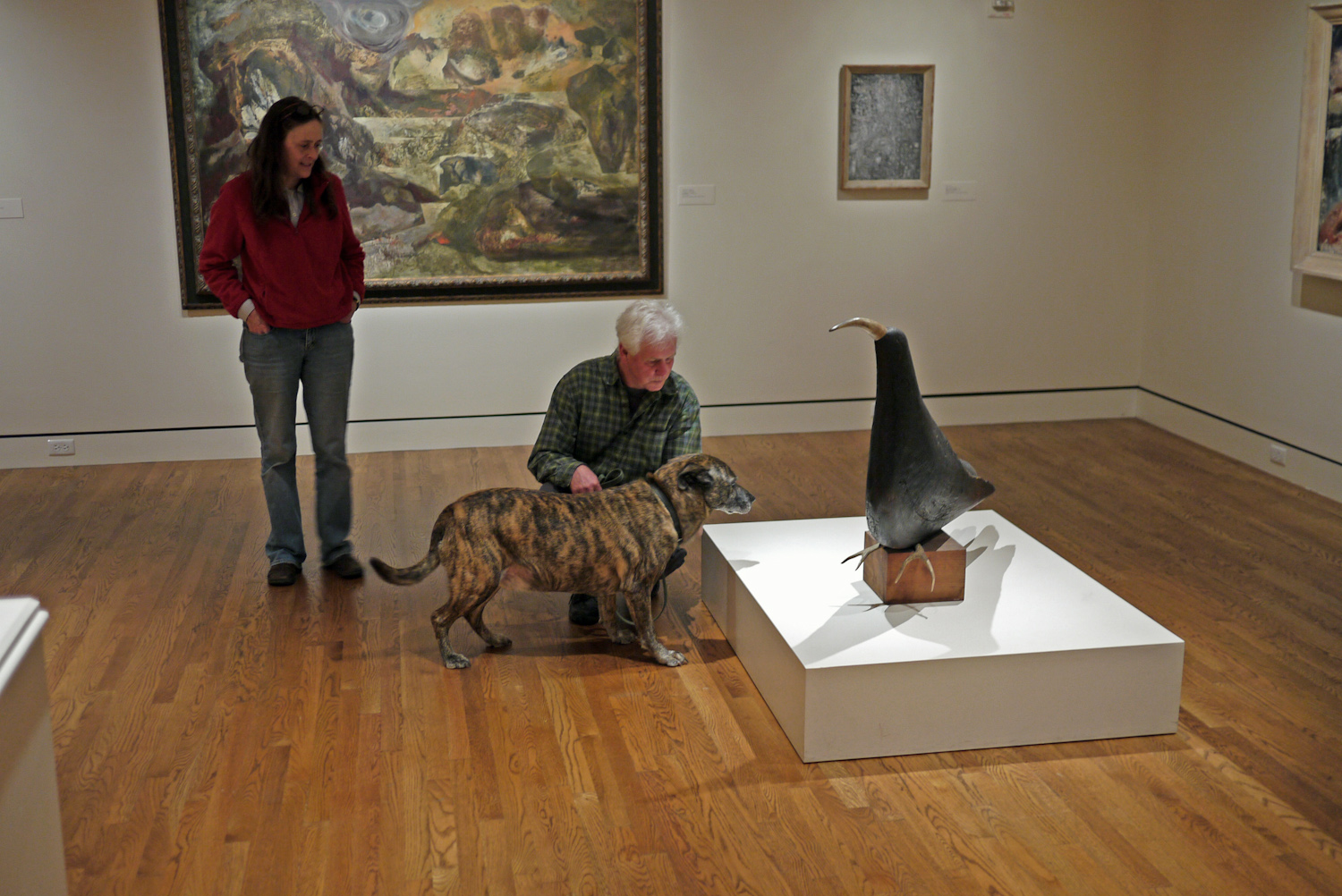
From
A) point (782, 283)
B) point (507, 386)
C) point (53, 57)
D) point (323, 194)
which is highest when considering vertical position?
point (53, 57)

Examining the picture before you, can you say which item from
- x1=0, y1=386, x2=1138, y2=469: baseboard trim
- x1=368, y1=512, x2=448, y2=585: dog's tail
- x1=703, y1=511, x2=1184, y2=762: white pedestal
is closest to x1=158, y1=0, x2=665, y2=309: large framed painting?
x1=0, y1=386, x2=1138, y2=469: baseboard trim

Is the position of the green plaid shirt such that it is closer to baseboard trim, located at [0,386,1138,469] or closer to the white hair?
the white hair

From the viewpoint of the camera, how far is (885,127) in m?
7.50

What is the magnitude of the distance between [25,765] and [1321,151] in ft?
21.0

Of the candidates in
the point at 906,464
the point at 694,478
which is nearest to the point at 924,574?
the point at 906,464

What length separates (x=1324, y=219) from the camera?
631 centimetres

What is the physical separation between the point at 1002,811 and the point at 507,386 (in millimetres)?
4725

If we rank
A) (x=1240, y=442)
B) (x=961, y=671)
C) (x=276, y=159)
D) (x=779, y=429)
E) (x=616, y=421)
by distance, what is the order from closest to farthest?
1. (x=961, y=671)
2. (x=616, y=421)
3. (x=276, y=159)
4. (x=1240, y=442)
5. (x=779, y=429)

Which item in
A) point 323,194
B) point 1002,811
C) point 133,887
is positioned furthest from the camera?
point 323,194

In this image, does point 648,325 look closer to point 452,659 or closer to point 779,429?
point 452,659

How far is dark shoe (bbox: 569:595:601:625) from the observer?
184 inches

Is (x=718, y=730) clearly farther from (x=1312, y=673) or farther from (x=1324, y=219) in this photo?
(x=1324, y=219)

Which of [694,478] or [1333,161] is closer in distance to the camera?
[694,478]

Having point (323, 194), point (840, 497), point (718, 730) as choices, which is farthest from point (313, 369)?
point (840, 497)
